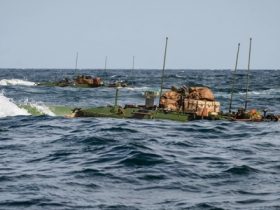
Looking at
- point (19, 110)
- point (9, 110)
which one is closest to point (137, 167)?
point (9, 110)

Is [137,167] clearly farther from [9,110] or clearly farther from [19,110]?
[19,110]

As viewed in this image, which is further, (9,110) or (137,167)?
(9,110)

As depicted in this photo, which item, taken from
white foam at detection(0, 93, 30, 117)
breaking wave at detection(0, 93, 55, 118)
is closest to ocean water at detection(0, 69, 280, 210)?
white foam at detection(0, 93, 30, 117)

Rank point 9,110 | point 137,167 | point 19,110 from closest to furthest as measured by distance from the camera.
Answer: point 137,167, point 9,110, point 19,110

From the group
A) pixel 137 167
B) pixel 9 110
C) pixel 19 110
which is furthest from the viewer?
pixel 19 110

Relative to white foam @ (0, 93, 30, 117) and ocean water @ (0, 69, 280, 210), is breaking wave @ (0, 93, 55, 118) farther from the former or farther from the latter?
ocean water @ (0, 69, 280, 210)

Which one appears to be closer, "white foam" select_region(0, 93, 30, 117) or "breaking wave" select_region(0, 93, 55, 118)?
A: "white foam" select_region(0, 93, 30, 117)

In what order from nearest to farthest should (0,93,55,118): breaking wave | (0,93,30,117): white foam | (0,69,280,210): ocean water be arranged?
(0,69,280,210): ocean water < (0,93,30,117): white foam < (0,93,55,118): breaking wave

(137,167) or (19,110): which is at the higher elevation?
(137,167)

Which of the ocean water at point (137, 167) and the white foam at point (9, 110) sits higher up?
the ocean water at point (137, 167)

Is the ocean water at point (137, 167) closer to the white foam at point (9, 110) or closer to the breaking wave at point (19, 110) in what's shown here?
the white foam at point (9, 110)

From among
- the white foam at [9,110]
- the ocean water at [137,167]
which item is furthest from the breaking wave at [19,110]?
the ocean water at [137,167]

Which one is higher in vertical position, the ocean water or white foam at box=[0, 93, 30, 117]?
the ocean water

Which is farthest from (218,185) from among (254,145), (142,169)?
(254,145)
